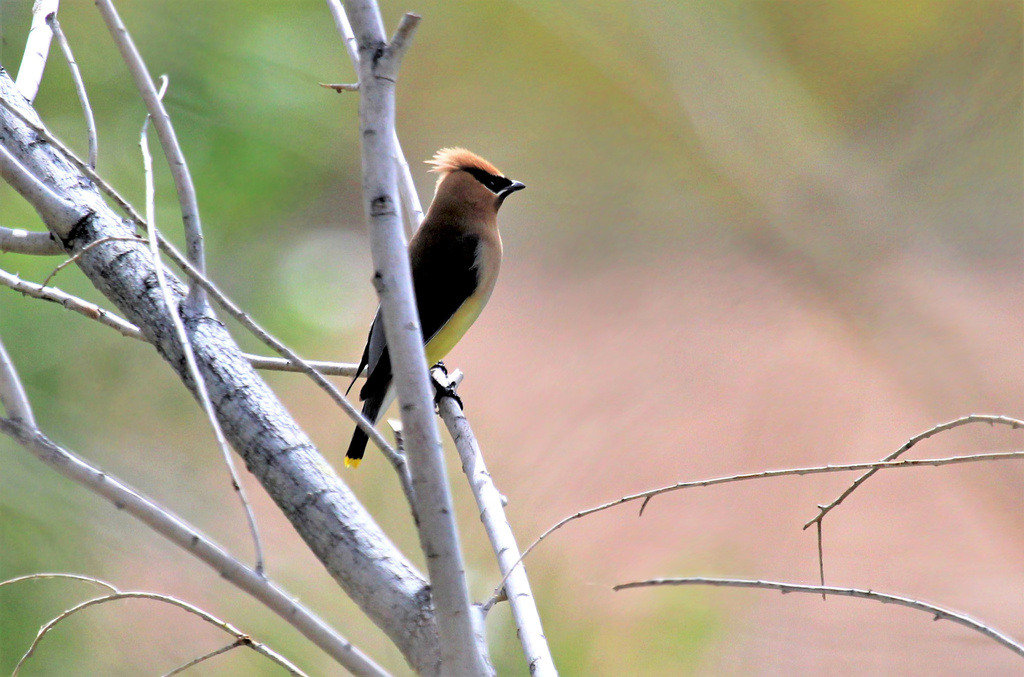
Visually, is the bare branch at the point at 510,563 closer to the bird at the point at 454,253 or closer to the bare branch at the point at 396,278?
the bare branch at the point at 396,278

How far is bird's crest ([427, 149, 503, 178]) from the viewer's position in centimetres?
138

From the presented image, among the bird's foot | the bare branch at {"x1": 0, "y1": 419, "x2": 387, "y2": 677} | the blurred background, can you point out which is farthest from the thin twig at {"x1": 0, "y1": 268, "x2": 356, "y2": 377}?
the blurred background

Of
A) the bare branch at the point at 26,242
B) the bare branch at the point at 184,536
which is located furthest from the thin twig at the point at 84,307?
the bare branch at the point at 184,536

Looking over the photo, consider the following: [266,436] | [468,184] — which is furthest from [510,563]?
[468,184]

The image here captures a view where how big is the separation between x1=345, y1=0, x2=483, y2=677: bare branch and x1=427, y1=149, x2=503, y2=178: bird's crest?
1000 millimetres

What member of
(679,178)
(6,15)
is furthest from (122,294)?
(679,178)

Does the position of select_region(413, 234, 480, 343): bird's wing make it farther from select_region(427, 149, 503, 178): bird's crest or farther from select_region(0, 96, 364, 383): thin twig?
select_region(0, 96, 364, 383): thin twig

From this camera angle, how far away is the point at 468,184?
1380 mm

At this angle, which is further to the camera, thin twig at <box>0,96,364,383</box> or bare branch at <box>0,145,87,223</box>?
bare branch at <box>0,145,87,223</box>

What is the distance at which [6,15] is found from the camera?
1429 mm

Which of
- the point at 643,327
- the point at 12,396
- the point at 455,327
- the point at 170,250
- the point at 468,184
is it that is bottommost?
the point at 12,396

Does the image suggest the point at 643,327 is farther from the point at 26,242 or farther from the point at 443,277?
the point at 26,242

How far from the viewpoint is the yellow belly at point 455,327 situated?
1263mm

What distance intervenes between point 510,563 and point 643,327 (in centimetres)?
150
